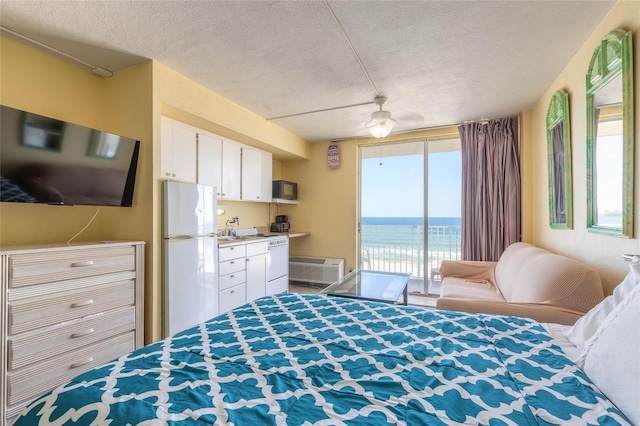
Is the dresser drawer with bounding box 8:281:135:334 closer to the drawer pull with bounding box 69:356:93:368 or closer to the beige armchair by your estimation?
the drawer pull with bounding box 69:356:93:368

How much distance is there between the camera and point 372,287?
9.54ft

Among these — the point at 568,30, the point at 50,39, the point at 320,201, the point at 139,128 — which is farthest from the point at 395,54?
the point at 320,201

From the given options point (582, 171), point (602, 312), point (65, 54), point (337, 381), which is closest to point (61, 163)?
point (65, 54)

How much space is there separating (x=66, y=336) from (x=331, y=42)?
2784 mm

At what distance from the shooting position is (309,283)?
491cm

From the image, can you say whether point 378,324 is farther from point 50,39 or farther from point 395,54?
point 50,39

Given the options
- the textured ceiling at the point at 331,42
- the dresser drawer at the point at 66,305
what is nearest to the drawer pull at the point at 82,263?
the dresser drawer at the point at 66,305

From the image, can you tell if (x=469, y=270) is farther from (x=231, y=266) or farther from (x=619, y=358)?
(x=231, y=266)

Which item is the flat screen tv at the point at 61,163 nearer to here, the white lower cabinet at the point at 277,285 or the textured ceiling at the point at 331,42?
the textured ceiling at the point at 331,42

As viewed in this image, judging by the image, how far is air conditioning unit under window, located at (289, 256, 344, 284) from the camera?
4578 millimetres

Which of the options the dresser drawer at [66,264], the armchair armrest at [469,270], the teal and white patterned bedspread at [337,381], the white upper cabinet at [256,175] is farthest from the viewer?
the white upper cabinet at [256,175]

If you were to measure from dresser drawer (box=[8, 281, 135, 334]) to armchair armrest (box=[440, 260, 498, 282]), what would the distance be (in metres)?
3.33

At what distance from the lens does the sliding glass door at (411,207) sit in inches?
168

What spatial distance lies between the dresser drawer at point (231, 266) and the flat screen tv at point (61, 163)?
109cm
